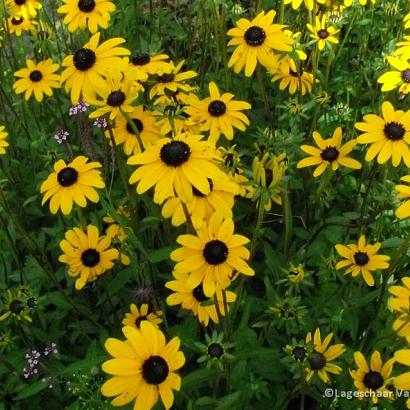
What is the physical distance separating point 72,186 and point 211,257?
2.09 feet

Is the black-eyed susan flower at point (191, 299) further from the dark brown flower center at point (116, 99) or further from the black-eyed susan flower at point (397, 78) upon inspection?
the black-eyed susan flower at point (397, 78)

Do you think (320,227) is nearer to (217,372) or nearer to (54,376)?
(217,372)

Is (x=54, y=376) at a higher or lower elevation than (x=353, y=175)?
lower

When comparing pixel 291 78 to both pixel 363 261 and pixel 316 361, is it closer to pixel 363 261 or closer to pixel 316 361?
pixel 363 261

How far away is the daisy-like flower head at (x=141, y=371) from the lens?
107cm

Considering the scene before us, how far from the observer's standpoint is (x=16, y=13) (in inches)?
96.0

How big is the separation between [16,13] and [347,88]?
161 cm

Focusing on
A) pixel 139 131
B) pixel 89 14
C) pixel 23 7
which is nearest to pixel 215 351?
pixel 139 131

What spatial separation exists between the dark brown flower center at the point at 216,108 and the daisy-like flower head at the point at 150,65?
20 cm

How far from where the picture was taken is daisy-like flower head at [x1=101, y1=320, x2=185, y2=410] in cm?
107

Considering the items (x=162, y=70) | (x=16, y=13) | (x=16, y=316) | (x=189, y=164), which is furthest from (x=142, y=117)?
(x=16, y=13)

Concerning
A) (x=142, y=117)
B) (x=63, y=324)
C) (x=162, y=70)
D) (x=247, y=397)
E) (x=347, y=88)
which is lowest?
(x=63, y=324)

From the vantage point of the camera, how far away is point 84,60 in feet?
5.56

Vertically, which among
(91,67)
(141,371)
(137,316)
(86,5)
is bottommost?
(137,316)
